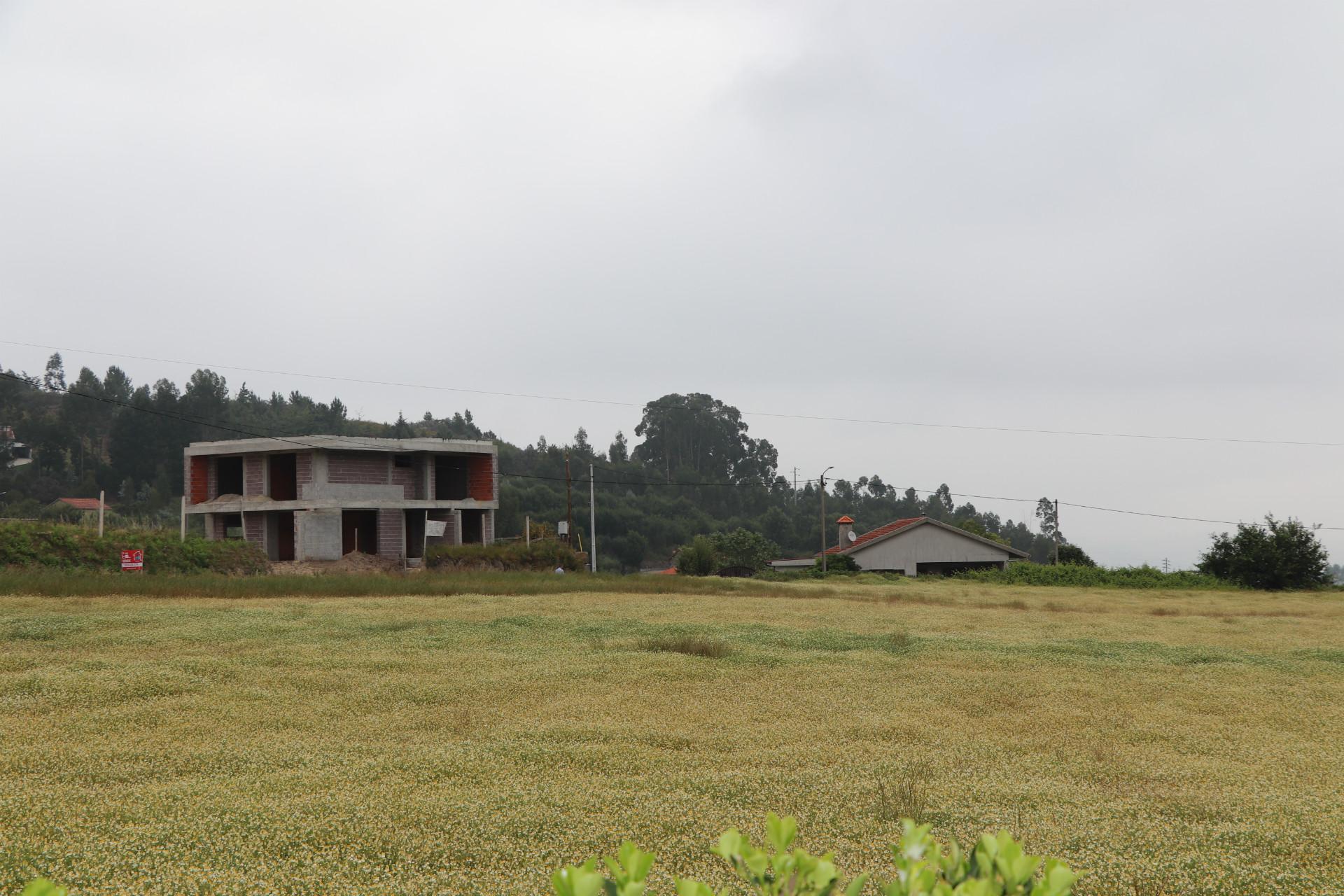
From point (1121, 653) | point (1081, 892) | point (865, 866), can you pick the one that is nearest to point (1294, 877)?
point (1081, 892)

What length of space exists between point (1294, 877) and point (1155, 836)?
65 cm

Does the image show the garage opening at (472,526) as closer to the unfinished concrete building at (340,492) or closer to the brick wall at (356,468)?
the unfinished concrete building at (340,492)

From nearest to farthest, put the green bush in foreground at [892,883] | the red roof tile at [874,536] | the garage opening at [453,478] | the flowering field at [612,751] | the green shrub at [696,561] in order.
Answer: the green bush in foreground at [892,883] < the flowering field at [612,751] < the garage opening at [453,478] < the green shrub at [696,561] < the red roof tile at [874,536]

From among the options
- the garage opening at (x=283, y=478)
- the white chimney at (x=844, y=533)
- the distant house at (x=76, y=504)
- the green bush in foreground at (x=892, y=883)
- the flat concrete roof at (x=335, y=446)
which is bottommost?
the white chimney at (x=844, y=533)

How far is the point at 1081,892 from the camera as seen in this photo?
428 cm

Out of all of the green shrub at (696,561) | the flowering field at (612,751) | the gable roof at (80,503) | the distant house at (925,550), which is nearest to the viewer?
the flowering field at (612,751)

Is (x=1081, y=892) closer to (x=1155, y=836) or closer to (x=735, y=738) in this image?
(x=1155, y=836)

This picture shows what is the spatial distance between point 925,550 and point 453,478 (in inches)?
1126

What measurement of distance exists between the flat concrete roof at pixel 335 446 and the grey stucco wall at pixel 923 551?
79.1 feet

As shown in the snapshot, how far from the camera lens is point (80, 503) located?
256 ft

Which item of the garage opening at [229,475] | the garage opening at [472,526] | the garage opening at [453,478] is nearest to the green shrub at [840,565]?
the garage opening at [472,526]

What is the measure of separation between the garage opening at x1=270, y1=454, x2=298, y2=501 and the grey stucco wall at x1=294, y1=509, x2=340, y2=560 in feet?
9.48

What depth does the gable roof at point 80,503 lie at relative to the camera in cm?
7432

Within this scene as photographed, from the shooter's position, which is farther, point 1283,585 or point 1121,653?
point 1283,585
